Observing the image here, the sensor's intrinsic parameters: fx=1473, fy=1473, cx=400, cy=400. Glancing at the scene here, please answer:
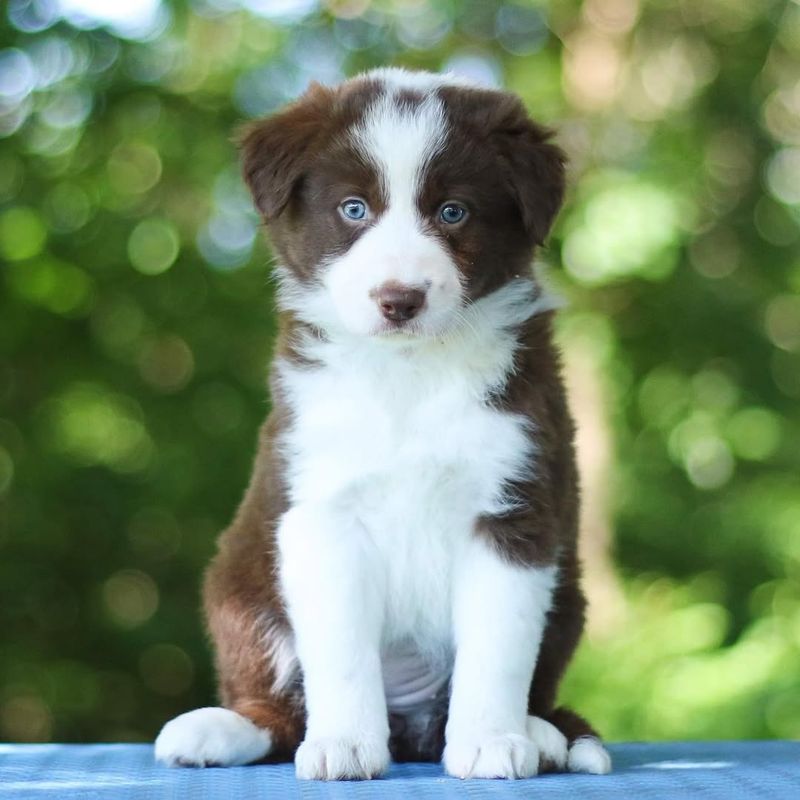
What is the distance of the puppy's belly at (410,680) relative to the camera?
384 cm

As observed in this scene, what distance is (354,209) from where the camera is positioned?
11.9 feet

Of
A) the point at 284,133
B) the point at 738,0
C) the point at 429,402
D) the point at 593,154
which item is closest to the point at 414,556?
the point at 429,402

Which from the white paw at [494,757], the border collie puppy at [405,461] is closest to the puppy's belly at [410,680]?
the border collie puppy at [405,461]

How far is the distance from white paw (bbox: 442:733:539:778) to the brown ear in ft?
4.66

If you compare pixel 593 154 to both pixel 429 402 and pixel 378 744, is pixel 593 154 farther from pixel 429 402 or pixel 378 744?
pixel 378 744

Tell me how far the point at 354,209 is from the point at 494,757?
4.45 feet

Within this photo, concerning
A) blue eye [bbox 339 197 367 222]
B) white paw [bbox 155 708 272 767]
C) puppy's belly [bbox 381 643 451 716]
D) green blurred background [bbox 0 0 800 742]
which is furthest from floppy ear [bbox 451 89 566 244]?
green blurred background [bbox 0 0 800 742]

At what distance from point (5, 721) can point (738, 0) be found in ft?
19.6

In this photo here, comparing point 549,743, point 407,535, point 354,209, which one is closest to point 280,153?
point 354,209

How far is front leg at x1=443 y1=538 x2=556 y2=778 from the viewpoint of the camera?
3.40 meters

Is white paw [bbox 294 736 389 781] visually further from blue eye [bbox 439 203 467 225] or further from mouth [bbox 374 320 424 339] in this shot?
blue eye [bbox 439 203 467 225]

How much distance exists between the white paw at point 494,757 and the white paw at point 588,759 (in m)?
0.22

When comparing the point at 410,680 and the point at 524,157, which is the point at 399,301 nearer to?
the point at 524,157

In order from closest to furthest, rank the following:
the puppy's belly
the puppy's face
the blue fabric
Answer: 1. the blue fabric
2. the puppy's face
3. the puppy's belly
